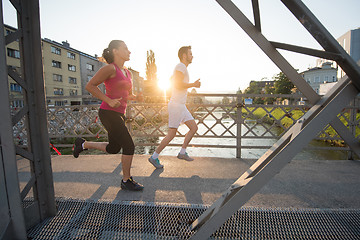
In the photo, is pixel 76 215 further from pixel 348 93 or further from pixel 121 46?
pixel 348 93

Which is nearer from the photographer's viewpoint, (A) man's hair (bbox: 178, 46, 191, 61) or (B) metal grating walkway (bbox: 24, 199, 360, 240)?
(B) metal grating walkway (bbox: 24, 199, 360, 240)

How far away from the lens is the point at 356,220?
1.71m

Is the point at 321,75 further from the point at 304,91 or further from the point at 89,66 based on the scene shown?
the point at 304,91

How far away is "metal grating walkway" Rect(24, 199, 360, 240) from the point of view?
5.07ft

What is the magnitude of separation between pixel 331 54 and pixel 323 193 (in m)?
1.93

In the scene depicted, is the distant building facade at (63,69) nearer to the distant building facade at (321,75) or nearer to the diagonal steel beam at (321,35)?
the diagonal steel beam at (321,35)

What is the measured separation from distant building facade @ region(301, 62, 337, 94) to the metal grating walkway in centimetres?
7067

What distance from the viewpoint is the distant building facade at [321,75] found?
2401 inches

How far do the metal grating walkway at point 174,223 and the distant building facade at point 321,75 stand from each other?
232 feet

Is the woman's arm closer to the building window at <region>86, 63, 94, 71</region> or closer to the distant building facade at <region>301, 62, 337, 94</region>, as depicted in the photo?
the building window at <region>86, 63, 94, 71</region>

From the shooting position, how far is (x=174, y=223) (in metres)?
1.69

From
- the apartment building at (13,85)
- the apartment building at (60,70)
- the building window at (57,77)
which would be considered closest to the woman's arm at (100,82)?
the apartment building at (13,85)

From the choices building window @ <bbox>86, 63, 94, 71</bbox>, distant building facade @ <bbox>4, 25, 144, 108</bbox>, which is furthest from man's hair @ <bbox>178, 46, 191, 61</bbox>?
building window @ <bbox>86, 63, 94, 71</bbox>

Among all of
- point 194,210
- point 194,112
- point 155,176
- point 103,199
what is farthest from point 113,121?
point 194,112
